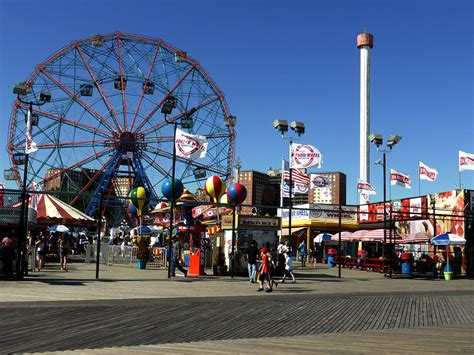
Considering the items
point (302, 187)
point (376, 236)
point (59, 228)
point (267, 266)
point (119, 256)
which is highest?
point (302, 187)

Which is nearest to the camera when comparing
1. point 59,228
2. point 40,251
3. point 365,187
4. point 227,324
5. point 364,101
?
point 227,324

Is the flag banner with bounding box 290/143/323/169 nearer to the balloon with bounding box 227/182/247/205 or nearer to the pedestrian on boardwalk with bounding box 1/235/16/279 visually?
the balloon with bounding box 227/182/247/205

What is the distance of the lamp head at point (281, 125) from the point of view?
2652 cm

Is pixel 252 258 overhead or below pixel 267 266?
overhead

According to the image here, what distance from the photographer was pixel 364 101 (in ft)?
254

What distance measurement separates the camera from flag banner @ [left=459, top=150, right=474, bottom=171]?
100 feet

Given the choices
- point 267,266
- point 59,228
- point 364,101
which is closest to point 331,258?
point 59,228

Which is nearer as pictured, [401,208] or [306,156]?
[306,156]

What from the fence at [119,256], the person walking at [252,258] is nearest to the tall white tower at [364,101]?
the fence at [119,256]

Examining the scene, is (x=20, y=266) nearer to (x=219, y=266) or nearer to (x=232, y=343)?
(x=219, y=266)

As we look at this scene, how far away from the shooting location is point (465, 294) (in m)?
18.2

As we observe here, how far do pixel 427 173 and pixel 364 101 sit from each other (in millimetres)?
45893

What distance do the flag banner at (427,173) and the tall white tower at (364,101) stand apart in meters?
37.1

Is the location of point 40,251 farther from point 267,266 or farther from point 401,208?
point 401,208
